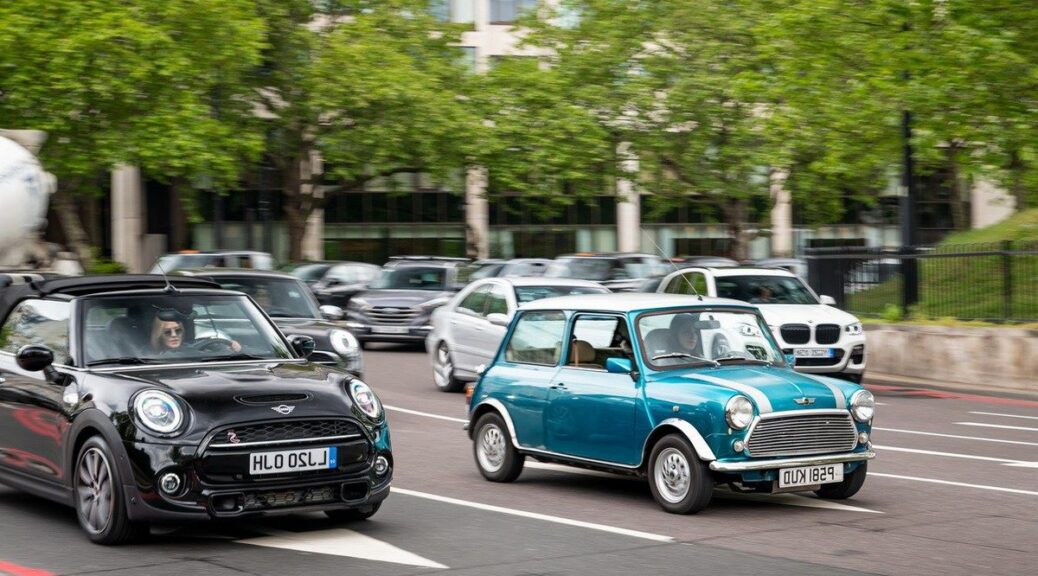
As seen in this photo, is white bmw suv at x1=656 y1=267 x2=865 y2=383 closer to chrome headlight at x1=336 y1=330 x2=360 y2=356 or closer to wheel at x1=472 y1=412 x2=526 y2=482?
chrome headlight at x1=336 y1=330 x2=360 y2=356

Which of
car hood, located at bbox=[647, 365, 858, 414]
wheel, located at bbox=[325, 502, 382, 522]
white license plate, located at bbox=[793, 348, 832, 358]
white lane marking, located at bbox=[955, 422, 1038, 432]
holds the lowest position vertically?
white lane marking, located at bbox=[955, 422, 1038, 432]

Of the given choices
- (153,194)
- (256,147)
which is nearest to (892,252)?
(256,147)

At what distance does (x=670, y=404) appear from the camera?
9.77 meters

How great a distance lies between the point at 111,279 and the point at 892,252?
57.3 ft

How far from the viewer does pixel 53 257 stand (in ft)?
64.5

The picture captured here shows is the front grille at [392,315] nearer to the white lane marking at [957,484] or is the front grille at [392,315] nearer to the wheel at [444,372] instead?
the wheel at [444,372]

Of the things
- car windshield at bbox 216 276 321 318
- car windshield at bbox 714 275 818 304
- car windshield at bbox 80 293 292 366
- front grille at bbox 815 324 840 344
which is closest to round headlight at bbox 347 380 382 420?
car windshield at bbox 80 293 292 366

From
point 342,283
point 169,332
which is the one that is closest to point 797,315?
point 169,332

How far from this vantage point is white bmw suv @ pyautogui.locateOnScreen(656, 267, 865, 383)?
65.0 feet

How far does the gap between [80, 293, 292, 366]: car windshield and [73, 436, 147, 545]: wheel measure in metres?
0.72

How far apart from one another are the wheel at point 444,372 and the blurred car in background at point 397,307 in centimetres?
709

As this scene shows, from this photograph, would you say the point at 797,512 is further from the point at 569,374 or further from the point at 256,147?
the point at 256,147

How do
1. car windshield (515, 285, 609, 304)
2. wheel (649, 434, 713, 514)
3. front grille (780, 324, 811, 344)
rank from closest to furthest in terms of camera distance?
wheel (649, 434, 713, 514) → front grille (780, 324, 811, 344) → car windshield (515, 285, 609, 304)

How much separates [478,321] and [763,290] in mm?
4097
